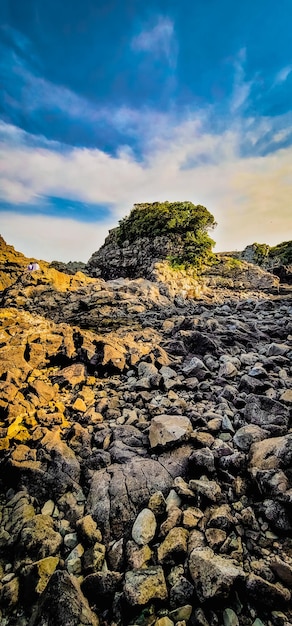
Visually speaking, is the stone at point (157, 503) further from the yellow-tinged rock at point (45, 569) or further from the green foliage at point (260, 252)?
the green foliage at point (260, 252)

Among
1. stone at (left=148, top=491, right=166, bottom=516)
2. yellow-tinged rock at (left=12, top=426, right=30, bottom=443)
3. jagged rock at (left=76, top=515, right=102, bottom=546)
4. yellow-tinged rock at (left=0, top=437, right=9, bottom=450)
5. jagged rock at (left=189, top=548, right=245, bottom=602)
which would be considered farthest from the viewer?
yellow-tinged rock at (left=12, top=426, right=30, bottom=443)

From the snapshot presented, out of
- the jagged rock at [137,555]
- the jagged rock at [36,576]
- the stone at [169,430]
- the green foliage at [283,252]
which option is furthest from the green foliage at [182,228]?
the green foliage at [283,252]

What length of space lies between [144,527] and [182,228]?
18526 millimetres

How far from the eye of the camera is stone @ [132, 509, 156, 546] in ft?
10.4

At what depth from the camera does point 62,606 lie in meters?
2.50

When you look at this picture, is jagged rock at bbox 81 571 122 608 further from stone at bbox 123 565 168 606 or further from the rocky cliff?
stone at bbox 123 565 168 606

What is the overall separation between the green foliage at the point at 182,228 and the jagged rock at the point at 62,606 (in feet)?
54.1

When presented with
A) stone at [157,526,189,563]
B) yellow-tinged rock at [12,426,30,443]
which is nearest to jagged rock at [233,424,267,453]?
stone at [157,526,189,563]

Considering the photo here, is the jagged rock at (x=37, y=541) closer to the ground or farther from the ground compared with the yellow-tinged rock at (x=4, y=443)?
closer to the ground

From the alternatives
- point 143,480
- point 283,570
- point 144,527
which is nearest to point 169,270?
point 143,480

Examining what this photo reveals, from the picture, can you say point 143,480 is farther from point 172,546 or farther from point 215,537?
point 215,537

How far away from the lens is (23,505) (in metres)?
3.75

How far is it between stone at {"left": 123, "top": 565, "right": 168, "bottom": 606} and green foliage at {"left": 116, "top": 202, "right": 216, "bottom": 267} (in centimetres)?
1624

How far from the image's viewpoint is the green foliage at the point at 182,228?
62.0 feet
